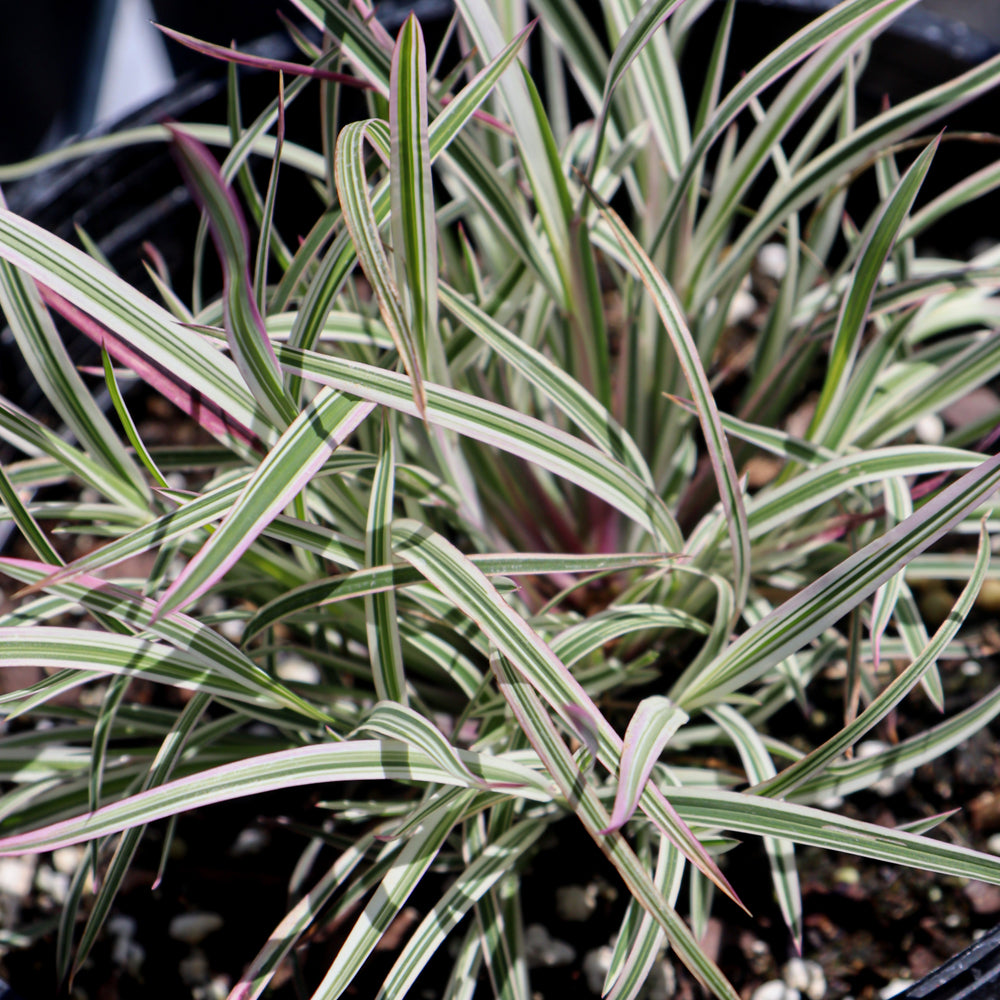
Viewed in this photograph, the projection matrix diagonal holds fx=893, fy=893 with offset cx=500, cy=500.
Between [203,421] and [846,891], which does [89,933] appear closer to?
[203,421]

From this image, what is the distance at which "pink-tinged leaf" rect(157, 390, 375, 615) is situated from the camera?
1.45 ft

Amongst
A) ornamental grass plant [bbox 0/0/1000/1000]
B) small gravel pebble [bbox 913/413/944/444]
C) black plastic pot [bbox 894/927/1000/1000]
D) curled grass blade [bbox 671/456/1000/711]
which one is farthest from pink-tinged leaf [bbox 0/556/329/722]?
small gravel pebble [bbox 913/413/944/444]

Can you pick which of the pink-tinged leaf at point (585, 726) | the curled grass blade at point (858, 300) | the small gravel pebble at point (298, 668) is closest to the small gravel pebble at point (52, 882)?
the small gravel pebble at point (298, 668)

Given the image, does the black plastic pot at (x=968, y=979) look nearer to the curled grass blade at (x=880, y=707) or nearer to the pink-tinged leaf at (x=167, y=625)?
the curled grass blade at (x=880, y=707)

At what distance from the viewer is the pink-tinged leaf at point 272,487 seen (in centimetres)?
44

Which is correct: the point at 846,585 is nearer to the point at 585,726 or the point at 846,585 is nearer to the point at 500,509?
the point at 585,726

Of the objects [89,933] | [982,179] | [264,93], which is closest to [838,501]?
[982,179]

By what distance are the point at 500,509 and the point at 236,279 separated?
0.45 meters

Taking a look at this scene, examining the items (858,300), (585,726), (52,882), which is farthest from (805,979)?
(52,882)

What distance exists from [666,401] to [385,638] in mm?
400

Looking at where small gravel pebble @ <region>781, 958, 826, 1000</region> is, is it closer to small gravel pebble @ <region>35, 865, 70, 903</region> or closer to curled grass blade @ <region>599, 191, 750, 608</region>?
curled grass blade @ <region>599, 191, 750, 608</region>

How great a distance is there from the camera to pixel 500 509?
86 cm

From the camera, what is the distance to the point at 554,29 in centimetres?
79

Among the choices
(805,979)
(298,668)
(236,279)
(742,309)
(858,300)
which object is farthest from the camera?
(742,309)
